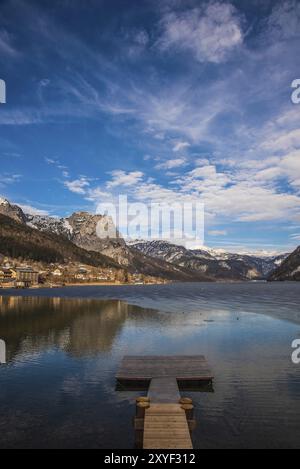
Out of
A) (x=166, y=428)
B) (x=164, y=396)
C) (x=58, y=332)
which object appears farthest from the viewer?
(x=58, y=332)

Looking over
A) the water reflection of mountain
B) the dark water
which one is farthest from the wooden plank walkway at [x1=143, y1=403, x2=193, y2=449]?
the water reflection of mountain

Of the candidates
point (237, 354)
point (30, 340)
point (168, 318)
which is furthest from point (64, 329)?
point (237, 354)

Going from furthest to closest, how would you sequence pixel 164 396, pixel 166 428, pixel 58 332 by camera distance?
1. pixel 58 332
2. pixel 164 396
3. pixel 166 428

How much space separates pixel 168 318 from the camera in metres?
97.4

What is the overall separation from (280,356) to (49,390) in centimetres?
3151

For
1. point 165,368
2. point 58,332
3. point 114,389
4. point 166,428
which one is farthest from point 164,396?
point 58,332

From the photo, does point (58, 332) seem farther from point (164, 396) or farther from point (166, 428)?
point (166, 428)

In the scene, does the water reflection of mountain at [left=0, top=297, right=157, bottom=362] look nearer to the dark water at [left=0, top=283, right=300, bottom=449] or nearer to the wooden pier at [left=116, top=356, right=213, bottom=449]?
the dark water at [left=0, top=283, right=300, bottom=449]

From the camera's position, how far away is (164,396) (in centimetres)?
3038

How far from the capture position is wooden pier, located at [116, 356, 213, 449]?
75.4ft
